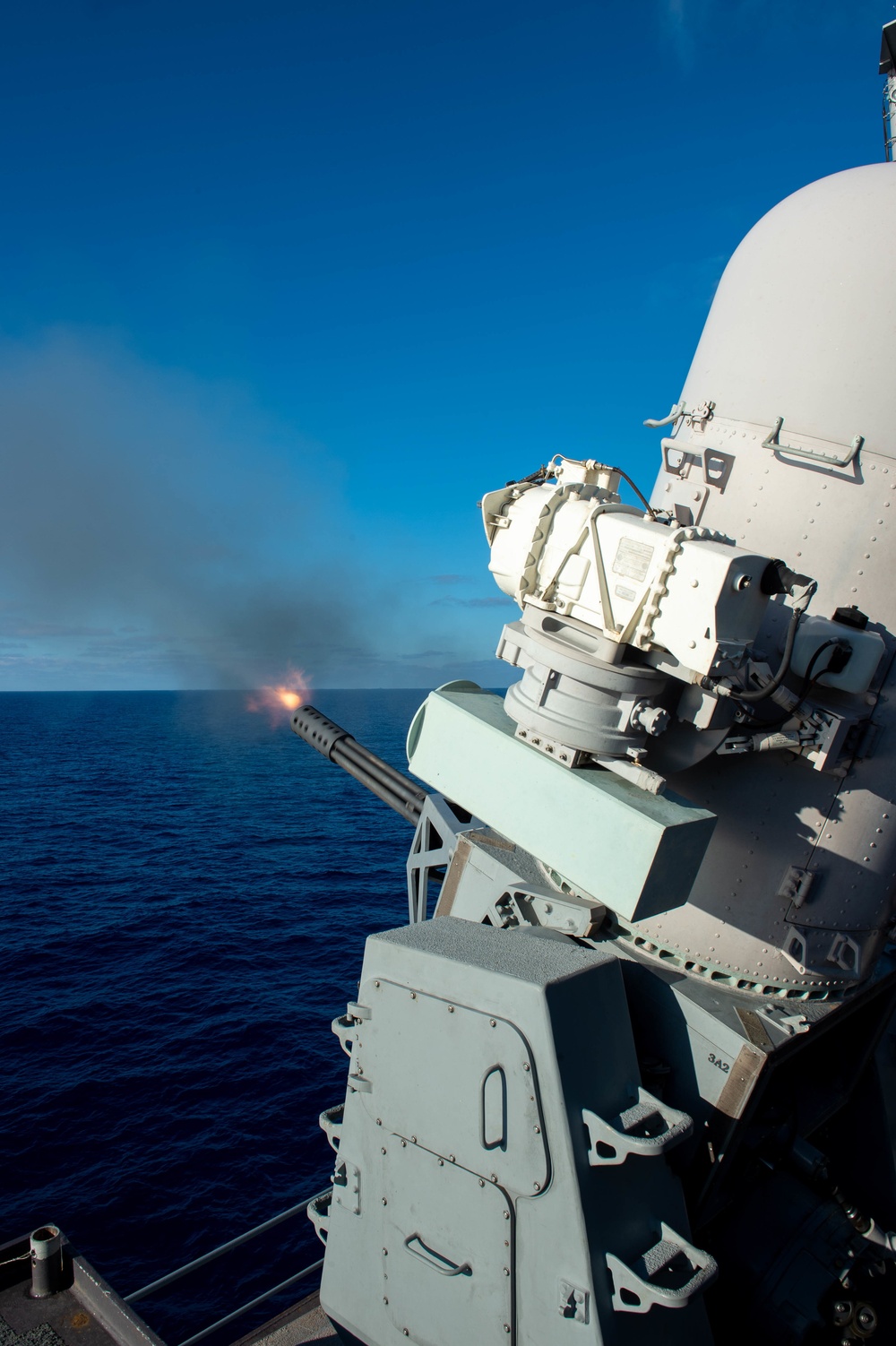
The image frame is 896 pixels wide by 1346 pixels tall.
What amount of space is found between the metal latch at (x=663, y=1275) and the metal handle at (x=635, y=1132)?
0.49 meters

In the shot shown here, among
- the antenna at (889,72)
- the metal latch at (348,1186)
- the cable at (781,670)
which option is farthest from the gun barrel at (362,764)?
the antenna at (889,72)

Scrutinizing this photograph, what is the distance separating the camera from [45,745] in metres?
89.5

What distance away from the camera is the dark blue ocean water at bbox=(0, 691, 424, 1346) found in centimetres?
1611

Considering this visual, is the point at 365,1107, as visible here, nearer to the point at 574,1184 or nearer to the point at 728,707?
the point at 574,1184

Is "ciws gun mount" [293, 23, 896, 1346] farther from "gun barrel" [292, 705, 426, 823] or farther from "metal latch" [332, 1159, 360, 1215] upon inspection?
"gun barrel" [292, 705, 426, 823]

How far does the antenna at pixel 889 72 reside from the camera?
7.41 metres

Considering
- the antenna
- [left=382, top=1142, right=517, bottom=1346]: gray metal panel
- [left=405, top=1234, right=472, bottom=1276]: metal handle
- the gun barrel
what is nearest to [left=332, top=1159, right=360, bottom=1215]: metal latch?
[left=382, top=1142, right=517, bottom=1346]: gray metal panel

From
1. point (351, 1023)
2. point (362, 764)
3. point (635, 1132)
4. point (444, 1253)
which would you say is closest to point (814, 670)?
point (635, 1132)

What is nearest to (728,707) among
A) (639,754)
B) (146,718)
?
(639,754)

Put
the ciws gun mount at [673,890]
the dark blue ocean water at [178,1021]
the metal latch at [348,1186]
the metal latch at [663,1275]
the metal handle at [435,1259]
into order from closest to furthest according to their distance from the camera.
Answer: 1. the metal latch at [663,1275]
2. the ciws gun mount at [673,890]
3. the metal handle at [435,1259]
4. the metal latch at [348,1186]
5. the dark blue ocean water at [178,1021]

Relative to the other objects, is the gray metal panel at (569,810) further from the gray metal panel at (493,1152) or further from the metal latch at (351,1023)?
the metal latch at (351,1023)

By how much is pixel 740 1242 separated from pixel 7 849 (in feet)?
144

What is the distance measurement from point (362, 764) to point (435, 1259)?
801 centimetres

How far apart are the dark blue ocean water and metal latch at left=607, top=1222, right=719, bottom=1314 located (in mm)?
13674
